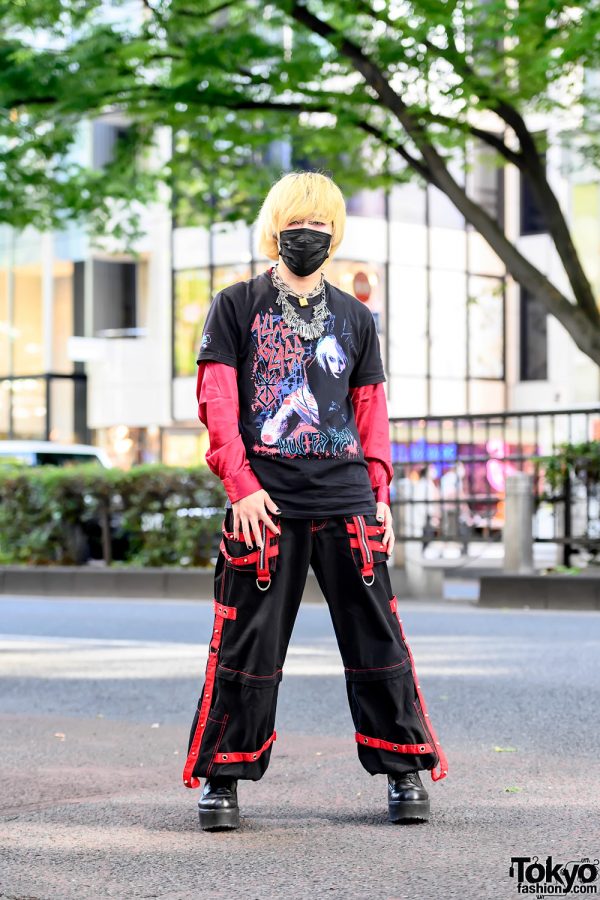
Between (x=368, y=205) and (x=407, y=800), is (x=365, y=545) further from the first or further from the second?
(x=368, y=205)

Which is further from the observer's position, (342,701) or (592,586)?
(592,586)

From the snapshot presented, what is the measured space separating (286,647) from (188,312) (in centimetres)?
3634

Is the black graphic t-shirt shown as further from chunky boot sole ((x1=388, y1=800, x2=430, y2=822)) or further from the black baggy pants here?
chunky boot sole ((x1=388, y1=800, x2=430, y2=822))

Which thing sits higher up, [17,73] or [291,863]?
[17,73]

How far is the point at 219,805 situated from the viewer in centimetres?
432

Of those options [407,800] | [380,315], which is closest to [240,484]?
[407,800]

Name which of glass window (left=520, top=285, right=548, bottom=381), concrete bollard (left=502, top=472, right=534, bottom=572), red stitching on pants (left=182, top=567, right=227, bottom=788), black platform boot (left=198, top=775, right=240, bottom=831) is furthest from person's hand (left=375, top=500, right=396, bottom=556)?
glass window (left=520, top=285, right=548, bottom=381)

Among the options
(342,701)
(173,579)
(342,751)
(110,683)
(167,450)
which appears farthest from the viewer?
(167,450)

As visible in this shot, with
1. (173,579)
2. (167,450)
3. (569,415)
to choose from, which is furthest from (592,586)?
(167,450)

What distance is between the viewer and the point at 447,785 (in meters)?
5.09

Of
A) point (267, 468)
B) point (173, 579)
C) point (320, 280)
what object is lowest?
point (173, 579)

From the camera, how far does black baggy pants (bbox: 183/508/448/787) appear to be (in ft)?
14.2

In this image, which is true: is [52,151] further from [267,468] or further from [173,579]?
[267,468]

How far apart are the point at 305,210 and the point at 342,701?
3.48m
